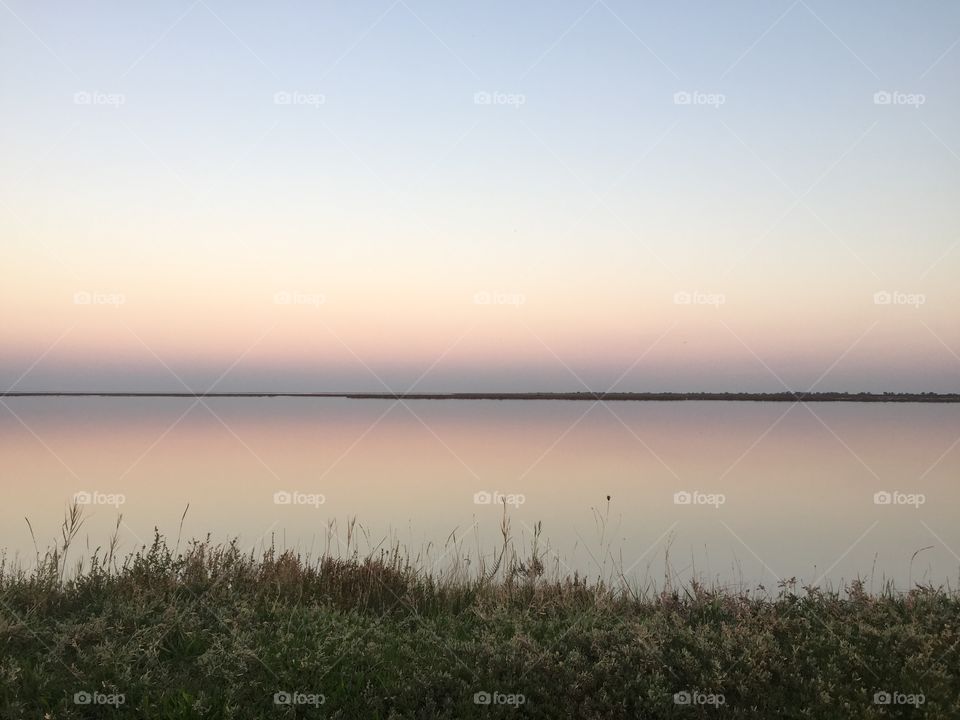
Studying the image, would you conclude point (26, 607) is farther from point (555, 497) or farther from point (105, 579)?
point (555, 497)

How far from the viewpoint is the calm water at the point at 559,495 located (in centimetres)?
1698

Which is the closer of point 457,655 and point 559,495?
point 457,655

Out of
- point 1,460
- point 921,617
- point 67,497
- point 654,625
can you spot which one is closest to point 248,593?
point 654,625

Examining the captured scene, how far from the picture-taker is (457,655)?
761cm

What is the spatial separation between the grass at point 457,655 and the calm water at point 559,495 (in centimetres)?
372

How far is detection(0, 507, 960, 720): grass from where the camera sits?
670 cm

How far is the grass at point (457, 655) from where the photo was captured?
6695 millimetres

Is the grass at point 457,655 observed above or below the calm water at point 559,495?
below

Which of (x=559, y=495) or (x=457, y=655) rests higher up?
(x=559, y=495)

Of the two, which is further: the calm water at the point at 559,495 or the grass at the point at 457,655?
Result: the calm water at the point at 559,495

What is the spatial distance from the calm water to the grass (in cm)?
372

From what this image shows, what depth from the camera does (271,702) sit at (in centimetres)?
677

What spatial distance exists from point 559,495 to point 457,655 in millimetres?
16673

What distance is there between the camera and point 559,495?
78.9 ft
